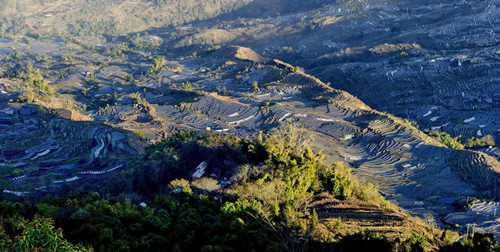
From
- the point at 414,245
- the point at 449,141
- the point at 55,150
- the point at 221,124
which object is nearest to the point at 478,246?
the point at 414,245

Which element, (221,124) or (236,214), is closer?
(236,214)

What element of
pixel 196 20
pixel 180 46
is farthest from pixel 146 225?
pixel 196 20

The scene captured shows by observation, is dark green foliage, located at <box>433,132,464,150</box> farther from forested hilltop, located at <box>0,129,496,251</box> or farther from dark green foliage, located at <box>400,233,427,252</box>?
dark green foliage, located at <box>400,233,427,252</box>

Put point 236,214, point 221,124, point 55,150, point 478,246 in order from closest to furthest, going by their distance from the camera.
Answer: point 478,246 < point 236,214 < point 55,150 < point 221,124

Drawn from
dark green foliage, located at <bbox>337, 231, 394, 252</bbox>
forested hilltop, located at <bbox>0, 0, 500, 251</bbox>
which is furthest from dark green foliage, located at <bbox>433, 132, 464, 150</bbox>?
dark green foliage, located at <bbox>337, 231, 394, 252</bbox>

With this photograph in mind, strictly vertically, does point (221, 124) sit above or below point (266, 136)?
below

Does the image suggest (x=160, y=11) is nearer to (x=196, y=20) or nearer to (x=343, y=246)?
(x=196, y=20)

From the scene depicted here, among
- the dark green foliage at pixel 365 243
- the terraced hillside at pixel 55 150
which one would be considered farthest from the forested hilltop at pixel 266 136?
the terraced hillside at pixel 55 150

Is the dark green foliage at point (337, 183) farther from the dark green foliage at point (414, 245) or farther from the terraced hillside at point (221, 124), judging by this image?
the terraced hillside at point (221, 124)

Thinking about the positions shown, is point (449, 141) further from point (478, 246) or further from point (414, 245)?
point (478, 246)
